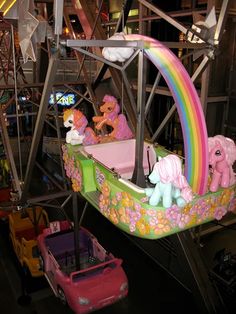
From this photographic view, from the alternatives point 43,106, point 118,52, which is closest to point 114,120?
point 43,106

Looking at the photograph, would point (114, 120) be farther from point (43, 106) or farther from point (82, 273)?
point (82, 273)

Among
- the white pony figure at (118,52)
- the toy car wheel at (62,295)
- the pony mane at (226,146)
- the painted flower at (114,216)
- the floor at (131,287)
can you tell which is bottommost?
the floor at (131,287)

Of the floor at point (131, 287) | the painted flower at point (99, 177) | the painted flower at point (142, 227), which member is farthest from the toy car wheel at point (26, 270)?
the painted flower at point (142, 227)

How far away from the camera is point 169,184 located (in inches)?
106

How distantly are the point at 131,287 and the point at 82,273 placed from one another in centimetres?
143

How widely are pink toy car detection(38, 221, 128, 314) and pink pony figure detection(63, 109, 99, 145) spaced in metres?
2.90

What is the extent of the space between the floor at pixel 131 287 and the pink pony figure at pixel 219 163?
3.08 meters

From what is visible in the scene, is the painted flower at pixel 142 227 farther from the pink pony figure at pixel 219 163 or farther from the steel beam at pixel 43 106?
the steel beam at pixel 43 106

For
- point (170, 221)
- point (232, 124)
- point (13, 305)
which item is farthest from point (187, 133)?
point (13, 305)

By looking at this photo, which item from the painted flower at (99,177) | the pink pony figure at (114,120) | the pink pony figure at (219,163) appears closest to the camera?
the pink pony figure at (219,163)

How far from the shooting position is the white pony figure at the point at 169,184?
8.84 ft

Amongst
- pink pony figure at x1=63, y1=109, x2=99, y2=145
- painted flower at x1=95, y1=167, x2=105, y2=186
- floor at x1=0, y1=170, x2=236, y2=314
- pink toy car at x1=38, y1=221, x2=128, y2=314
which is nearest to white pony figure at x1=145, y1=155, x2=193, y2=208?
painted flower at x1=95, y1=167, x2=105, y2=186

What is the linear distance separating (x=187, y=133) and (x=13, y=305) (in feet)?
18.8

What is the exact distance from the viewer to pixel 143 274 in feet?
25.4
